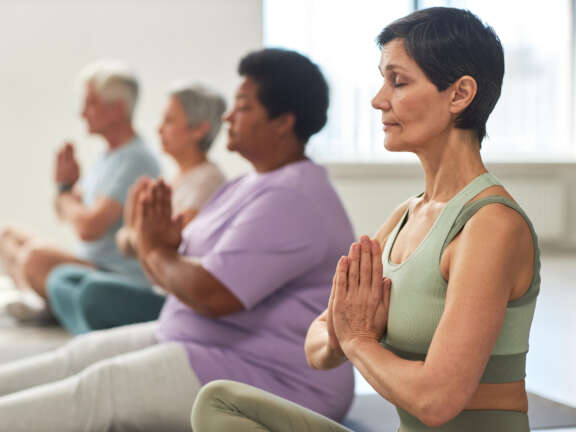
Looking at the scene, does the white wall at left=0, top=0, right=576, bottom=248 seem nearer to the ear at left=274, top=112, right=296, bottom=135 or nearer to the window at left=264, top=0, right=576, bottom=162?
the window at left=264, top=0, right=576, bottom=162

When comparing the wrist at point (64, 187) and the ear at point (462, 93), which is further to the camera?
the wrist at point (64, 187)

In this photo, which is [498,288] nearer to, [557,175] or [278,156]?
[278,156]

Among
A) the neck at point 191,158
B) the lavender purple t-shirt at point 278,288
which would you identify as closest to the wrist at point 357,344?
the lavender purple t-shirt at point 278,288

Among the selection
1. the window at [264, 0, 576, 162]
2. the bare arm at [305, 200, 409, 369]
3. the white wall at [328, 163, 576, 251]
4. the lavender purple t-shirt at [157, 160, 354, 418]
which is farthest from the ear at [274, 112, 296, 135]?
the white wall at [328, 163, 576, 251]

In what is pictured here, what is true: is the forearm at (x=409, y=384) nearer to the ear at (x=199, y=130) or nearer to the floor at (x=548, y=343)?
the floor at (x=548, y=343)

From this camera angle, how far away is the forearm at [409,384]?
948 mm

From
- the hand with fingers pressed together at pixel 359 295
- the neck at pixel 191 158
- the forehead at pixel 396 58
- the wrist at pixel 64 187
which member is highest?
the forehead at pixel 396 58

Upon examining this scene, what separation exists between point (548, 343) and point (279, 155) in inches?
72.9

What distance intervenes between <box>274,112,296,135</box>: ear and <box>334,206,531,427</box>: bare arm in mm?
1003

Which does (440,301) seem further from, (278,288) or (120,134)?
(120,134)

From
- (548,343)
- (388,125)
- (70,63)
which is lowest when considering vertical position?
(548,343)

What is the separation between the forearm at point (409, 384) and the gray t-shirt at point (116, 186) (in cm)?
233

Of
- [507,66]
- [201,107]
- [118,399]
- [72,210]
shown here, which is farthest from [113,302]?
[507,66]

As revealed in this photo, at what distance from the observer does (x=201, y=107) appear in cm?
295
